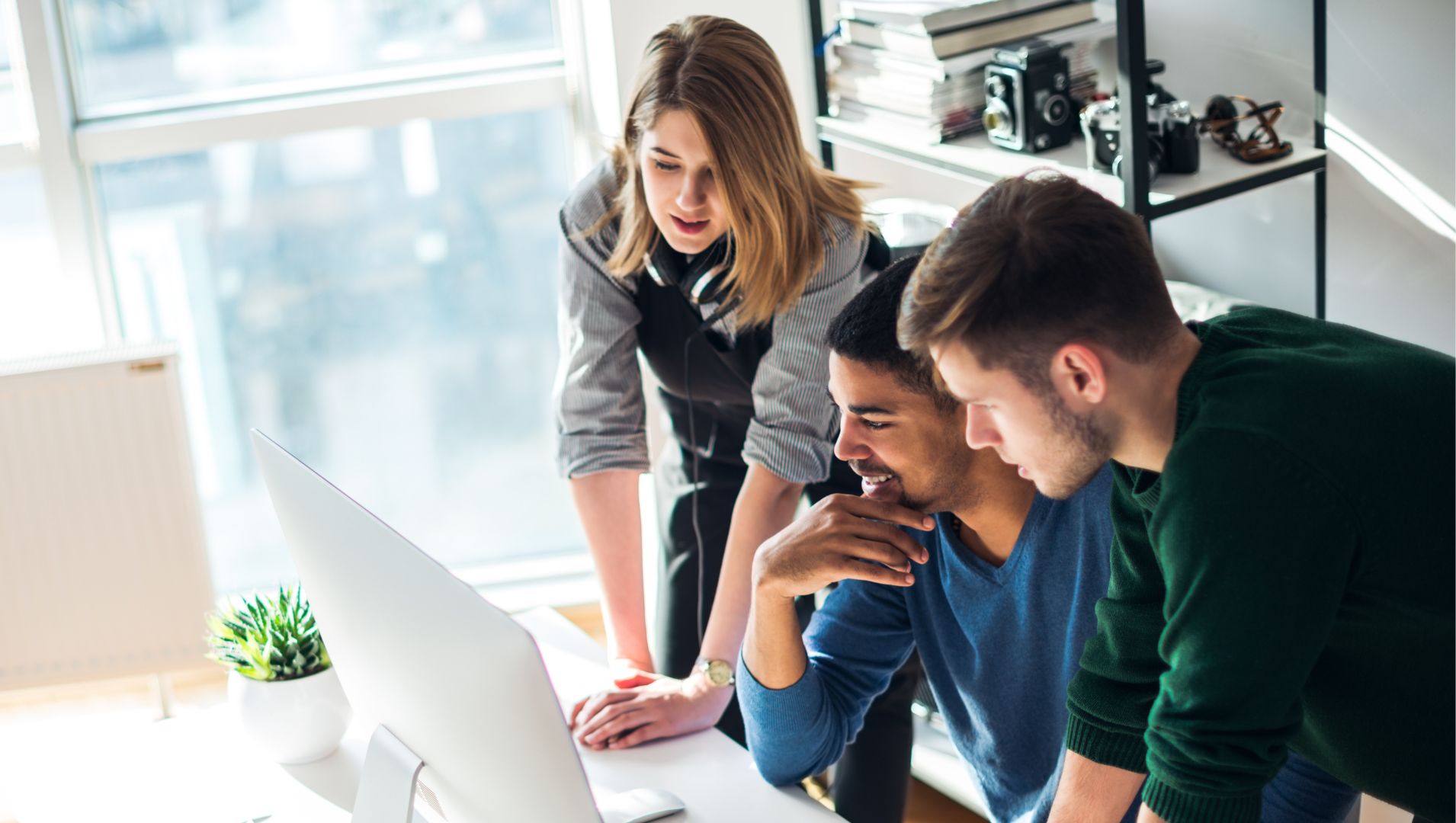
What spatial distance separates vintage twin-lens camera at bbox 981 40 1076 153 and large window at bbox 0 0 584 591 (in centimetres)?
135

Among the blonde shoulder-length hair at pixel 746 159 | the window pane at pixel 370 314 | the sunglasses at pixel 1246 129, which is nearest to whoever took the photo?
the blonde shoulder-length hair at pixel 746 159

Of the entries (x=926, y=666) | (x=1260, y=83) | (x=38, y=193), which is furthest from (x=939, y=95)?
(x=38, y=193)

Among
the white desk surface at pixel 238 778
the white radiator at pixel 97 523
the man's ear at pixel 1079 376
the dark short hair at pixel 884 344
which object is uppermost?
the man's ear at pixel 1079 376

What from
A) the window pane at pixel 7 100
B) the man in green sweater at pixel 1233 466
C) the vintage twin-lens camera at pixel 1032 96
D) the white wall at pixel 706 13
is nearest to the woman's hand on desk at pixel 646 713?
the man in green sweater at pixel 1233 466

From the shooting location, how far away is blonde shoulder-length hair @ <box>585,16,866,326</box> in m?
1.61

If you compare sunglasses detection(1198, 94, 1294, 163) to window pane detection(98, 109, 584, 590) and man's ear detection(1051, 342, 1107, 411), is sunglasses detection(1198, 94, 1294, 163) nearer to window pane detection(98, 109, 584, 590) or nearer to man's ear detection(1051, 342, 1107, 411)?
man's ear detection(1051, 342, 1107, 411)

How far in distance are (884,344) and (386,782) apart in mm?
624

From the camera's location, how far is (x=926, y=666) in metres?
1.50

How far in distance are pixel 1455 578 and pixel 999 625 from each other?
55 cm

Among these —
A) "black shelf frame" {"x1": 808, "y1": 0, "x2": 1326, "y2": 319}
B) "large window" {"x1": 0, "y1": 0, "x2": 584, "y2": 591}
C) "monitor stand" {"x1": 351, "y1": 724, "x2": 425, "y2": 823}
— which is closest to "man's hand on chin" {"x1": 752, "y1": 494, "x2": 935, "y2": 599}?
"monitor stand" {"x1": 351, "y1": 724, "x2": 425, "y2": 823}

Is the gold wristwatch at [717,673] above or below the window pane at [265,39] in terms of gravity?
below

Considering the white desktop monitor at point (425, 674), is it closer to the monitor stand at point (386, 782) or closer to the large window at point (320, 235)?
the monitor stand at point (386, 782)

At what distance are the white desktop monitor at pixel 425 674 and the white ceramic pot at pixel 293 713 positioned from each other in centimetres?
18

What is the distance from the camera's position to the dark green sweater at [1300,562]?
88 cm
